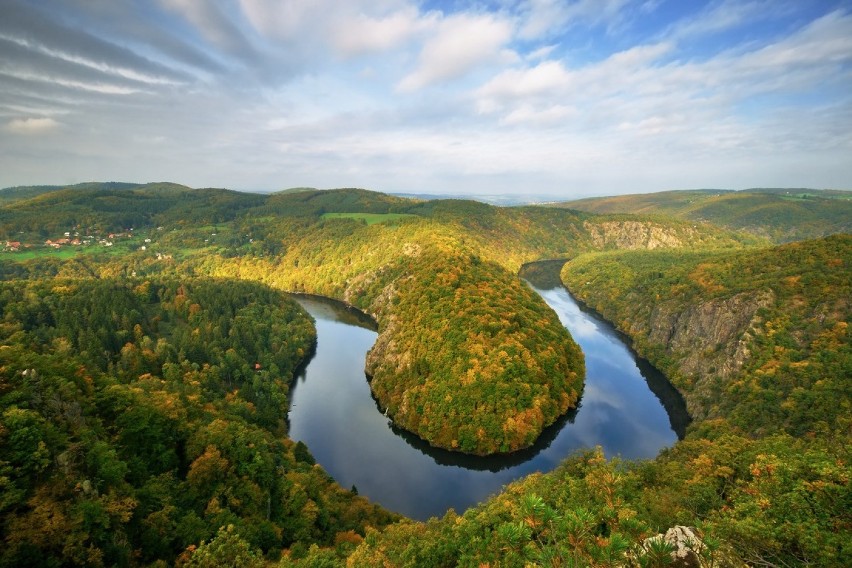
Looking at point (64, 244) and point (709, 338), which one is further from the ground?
point (64, 244)

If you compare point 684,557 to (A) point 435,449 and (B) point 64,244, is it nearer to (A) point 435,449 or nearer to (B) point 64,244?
(A) point 435,449

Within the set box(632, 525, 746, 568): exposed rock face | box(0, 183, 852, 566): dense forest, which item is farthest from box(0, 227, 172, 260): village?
box(632, 525, 746, 568): exposed rock face

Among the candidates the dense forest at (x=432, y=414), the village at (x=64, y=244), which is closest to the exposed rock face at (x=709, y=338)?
the dense forest at (x=432, y=414)

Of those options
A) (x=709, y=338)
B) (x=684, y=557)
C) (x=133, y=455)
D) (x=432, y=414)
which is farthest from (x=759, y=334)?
(x=133, y=455)

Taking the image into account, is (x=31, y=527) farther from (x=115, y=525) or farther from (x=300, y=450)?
(x=300, y=450)

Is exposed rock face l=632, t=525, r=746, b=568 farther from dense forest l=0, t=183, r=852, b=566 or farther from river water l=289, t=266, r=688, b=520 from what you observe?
river water l=289, t=266, r=688, b=520
